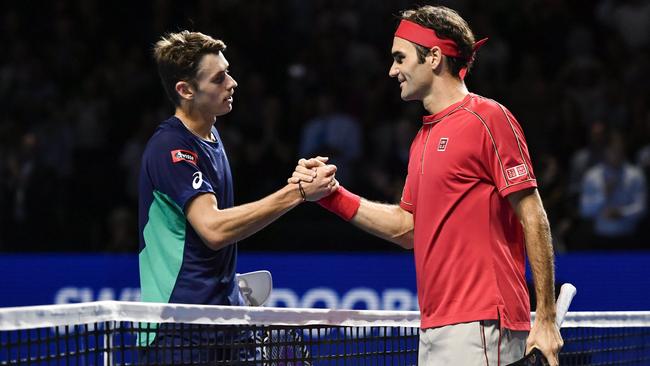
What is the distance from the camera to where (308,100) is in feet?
43.3

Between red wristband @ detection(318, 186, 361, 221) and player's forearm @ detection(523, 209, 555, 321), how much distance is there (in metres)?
1.10

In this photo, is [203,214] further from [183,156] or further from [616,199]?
[616,199]

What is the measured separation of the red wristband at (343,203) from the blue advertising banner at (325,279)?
4.40 metres

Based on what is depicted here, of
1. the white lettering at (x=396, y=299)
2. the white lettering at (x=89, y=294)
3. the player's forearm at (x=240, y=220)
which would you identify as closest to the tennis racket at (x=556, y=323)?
the player's forearm at (x=240, y=220)

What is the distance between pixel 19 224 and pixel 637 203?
640cm

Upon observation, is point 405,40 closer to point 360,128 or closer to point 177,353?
point 177,353

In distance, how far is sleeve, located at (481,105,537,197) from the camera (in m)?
4.18

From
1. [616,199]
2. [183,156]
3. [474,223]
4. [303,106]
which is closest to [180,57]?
[183,156]

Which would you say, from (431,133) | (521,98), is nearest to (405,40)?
(431,133)

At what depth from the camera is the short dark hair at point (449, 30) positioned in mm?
4582

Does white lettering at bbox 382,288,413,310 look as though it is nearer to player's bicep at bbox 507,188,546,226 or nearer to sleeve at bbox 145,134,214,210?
sleeve at bbox 145,134,214,210

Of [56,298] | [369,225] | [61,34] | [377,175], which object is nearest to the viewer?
[369,225]

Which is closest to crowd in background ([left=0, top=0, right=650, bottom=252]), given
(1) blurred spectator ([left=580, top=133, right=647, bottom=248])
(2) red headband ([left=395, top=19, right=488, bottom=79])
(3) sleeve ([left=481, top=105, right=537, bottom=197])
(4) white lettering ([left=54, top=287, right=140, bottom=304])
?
(1) blurred spectator ([left=580, top=133, right=647, bottom=248])

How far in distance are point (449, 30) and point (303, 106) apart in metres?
8.72
